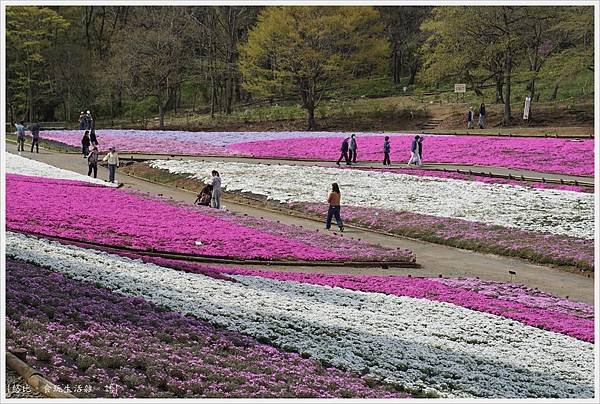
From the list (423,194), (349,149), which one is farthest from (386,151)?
(423,194)

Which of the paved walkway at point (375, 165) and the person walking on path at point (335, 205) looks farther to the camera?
the paved walkway at point (375, 165)

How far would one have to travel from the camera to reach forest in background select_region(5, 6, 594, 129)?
69.6m

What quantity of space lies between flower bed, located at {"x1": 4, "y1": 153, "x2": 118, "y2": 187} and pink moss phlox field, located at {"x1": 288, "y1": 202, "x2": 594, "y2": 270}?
483 inches

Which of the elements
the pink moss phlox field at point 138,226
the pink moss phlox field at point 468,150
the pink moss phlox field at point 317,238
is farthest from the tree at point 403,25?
the pink moss phlox field at point 138,226

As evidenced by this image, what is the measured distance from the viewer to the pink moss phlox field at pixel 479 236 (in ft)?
Result: 95.7

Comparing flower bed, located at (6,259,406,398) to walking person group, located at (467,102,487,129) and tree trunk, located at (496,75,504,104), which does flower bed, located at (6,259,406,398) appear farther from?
tree trunk, located at (496,75,504,104)

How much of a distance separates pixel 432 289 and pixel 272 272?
4.66 meters

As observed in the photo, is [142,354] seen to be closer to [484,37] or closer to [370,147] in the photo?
[370,147]

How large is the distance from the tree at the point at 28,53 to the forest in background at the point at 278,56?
6.3 inches

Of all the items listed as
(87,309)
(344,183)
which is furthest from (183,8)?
(87,309)

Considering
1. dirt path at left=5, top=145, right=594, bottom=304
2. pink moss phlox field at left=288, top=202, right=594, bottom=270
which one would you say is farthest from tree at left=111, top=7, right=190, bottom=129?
dirt path at left=5, top=145, right=594, bottom=304

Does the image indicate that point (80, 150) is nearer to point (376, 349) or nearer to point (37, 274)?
point (37, 274)

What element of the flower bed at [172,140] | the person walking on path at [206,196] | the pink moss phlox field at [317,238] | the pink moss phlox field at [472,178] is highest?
the flower bed at [172,140]

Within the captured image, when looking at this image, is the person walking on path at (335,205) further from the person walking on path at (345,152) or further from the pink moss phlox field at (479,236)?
the person walking on path at (345,152)
